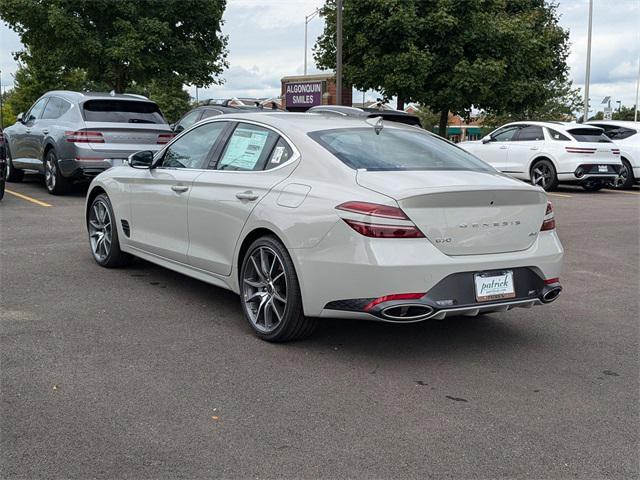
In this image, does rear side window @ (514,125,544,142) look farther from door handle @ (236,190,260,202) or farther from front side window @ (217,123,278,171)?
door handle @ (236,190,260,202)

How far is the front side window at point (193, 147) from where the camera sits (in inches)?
241

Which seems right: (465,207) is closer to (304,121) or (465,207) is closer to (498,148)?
(304,121)

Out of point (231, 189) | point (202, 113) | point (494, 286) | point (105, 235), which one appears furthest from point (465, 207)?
point (202, 113)

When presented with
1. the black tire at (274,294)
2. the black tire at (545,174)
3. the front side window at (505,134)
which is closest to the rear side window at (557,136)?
the black tire at (545,174)

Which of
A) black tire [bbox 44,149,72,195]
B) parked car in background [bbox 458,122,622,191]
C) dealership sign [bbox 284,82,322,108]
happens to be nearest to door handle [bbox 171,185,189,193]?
black tire [bbox 44,149,72,195]

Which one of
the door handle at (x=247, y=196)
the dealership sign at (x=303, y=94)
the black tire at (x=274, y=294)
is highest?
the dealership sign at (x=303, y=94)

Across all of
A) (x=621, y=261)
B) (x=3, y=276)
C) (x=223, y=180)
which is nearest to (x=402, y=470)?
(x=223, y=180)

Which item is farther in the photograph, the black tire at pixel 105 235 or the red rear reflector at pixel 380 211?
the black tire at pixel 105 235

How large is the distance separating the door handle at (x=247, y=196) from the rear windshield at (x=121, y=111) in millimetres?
8295

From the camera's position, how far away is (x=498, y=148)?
60.2ft

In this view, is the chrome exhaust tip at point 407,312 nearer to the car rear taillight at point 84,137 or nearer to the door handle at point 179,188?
the door handle at point 179,188

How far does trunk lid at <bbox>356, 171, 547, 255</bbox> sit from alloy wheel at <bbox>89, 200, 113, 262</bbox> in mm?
3439

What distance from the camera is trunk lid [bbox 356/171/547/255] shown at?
4547 millimetres

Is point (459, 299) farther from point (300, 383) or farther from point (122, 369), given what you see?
point (122, 369)
